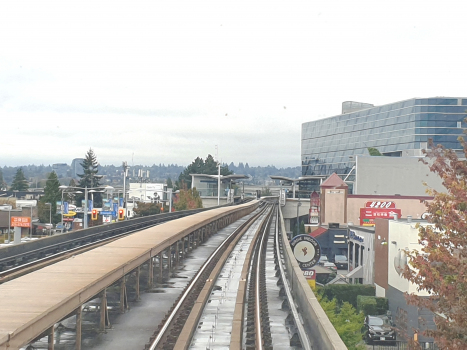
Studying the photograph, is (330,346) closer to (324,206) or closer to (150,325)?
(150,325)

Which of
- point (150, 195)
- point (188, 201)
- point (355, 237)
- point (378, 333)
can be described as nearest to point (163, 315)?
point (378, 333)

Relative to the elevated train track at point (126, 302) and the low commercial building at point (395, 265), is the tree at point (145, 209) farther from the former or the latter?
the elevated train track at point (126, 302)

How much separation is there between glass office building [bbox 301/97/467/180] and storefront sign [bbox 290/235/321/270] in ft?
197

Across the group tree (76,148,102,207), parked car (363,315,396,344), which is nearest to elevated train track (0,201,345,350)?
parked car (363,315,396,344)

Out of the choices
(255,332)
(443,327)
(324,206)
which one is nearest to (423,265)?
(443,327)

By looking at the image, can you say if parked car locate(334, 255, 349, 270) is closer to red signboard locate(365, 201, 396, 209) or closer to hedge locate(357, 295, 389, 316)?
red signboard locate(365, 201, 396, 209)

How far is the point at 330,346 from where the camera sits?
807 cm

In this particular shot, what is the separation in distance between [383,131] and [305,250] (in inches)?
3001

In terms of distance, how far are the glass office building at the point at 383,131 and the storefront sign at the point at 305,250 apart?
6002cm

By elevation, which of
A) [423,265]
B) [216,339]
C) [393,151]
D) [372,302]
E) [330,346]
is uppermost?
[393,151]

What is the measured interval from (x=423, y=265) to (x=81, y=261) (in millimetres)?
7213

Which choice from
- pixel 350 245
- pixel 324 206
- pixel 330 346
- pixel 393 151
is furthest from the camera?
pixel 393 151

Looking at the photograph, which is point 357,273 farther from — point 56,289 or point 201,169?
point 201,169

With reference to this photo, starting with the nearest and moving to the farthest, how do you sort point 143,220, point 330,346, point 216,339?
point 330,346 < point 216,339 < point 143,220
